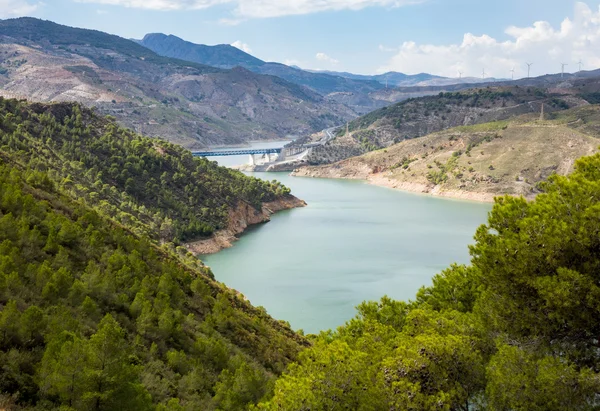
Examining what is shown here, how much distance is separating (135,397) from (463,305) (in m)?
11.7

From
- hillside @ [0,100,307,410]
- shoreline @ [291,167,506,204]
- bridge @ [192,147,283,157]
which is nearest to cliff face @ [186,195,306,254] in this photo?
shoreline @ [291,167,506,204]

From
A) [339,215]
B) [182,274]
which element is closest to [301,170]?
[339,215]

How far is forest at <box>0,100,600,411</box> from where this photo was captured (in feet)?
35.6

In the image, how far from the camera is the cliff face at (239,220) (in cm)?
5370

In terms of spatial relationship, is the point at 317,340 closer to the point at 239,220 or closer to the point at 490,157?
the point at 239,220

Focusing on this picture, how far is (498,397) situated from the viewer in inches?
467

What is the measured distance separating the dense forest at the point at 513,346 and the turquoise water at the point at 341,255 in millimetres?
19180

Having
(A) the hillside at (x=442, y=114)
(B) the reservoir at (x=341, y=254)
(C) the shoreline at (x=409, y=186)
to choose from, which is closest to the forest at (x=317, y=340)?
(B) the reservoir at (x=341, y=254)

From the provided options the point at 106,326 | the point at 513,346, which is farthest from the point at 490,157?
the point at 106,326

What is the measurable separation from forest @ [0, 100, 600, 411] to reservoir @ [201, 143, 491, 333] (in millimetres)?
15038

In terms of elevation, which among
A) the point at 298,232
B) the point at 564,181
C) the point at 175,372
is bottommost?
the point at 298,232

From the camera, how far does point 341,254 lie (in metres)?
51.2

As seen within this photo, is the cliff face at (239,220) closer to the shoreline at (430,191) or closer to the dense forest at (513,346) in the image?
the shoreline at (430,191)

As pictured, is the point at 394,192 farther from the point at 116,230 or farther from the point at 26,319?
the point at 26,319
